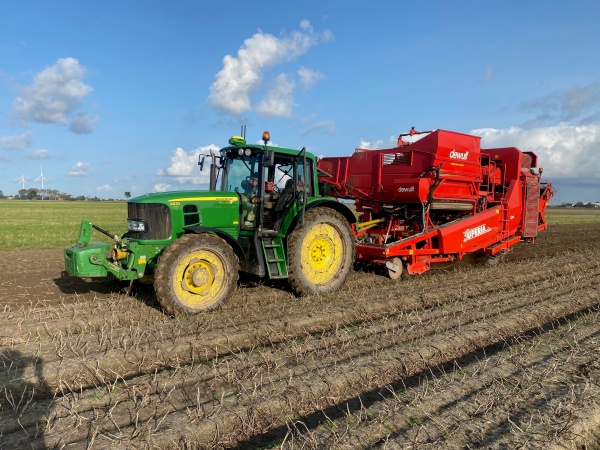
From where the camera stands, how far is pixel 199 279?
5484 mm

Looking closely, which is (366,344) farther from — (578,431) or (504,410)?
(578,431)

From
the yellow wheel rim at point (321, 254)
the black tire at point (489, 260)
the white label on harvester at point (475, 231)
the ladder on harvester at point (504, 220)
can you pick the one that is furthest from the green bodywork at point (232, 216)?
the black tire at point (489, 260)

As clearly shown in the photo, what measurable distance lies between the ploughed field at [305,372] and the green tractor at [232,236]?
17.1 inches

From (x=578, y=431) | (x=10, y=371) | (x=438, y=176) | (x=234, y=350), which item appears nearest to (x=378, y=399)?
(x=578, y=431)

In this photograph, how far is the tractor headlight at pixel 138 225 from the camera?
5.84 meters

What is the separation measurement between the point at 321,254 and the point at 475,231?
390 centimetres

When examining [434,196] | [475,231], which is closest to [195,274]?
[434,196]

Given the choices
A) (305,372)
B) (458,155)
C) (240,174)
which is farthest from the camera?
(458,155)

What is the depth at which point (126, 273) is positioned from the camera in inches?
216

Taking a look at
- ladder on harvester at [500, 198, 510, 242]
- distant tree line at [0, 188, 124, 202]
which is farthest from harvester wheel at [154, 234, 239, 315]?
distant tree line at [0, 188, 124, 202]

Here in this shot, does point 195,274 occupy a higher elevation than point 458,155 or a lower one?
lower

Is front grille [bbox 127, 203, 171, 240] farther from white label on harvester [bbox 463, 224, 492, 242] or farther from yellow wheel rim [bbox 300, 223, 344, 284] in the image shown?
white label on harvester [bbox 463, 224, 492, 242]

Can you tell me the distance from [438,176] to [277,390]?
6.00 meters

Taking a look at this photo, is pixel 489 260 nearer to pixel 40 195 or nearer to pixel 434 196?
pixel 434 196
